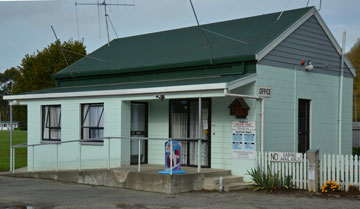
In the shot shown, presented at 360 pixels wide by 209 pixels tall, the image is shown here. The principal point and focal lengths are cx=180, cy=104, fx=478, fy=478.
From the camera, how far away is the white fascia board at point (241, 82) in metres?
12.1

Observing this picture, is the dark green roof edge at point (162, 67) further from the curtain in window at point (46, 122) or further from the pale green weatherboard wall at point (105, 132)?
the curtain in window at point (46, 122)

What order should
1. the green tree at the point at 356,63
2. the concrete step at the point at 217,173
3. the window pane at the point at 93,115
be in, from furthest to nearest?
the green tree at the point at 356,63 < the window pane at the point at 93,115 < the concrete step at the point at 217,173

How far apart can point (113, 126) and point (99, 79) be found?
3.50 metres

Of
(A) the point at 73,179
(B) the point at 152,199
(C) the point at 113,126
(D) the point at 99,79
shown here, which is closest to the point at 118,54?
(D) the point at 99,79

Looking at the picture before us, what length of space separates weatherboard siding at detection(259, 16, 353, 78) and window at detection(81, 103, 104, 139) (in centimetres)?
570

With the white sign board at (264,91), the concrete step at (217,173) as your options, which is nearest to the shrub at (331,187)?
the concrete step at (217,173)

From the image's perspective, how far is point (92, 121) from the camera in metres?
16.0

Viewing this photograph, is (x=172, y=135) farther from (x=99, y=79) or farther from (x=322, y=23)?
(x=322, y=23)

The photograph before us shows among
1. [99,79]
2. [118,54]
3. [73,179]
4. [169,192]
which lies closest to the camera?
[169,192]

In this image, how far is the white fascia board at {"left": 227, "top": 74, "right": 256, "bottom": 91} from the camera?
477 inches

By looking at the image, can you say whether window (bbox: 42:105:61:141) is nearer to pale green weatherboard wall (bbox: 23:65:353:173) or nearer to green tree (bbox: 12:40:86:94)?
pale green weatherboard wall (bbox: 23:65:353:173)

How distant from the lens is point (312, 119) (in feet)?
49.3

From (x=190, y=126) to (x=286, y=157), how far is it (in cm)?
355

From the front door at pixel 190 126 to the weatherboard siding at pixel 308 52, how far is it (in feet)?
8.11
